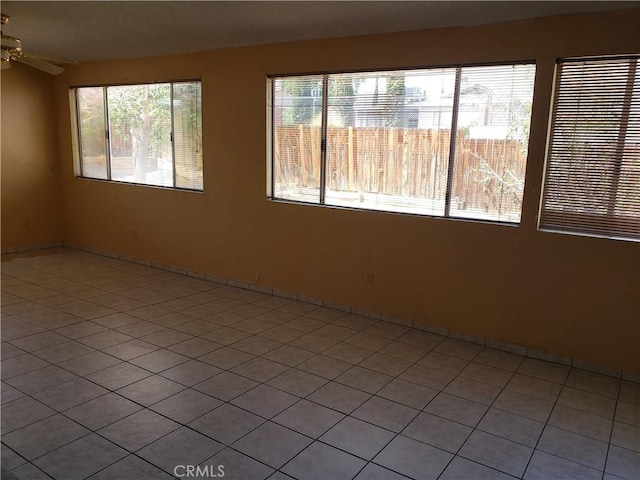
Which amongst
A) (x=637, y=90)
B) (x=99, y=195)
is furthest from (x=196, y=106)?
(x=637, y=90)

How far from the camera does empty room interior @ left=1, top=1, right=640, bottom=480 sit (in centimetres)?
246

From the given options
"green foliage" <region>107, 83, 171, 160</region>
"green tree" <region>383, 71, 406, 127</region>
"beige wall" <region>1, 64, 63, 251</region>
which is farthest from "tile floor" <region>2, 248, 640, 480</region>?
"beige wall" <region>1, 64, 63, 251</region>

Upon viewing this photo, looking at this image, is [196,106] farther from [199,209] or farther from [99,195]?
[99,195]


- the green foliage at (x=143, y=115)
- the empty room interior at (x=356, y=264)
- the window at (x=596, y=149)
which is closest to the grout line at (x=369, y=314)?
the empty room interior at (x=356, y=264)

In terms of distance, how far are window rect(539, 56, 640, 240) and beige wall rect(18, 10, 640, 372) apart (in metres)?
0.09

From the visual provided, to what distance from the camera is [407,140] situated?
3.84 m

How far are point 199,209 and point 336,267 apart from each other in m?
1.77

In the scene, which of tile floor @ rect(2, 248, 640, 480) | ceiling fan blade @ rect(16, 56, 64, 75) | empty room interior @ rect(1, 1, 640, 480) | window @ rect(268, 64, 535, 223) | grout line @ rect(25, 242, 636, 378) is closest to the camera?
tile floor @ rect(2, 248, 640, 480)

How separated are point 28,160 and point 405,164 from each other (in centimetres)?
502

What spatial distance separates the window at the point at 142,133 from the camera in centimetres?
514

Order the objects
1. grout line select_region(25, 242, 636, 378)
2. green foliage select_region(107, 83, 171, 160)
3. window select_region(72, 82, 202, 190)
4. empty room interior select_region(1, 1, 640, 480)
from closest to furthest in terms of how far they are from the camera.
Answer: empty room interior select_region(1, 1, 640, 480), grout line select_region(25, 242, 636, 378), window select_region(72, 82, 202, 190), green foliage select_region(107, 83, 171, 160)

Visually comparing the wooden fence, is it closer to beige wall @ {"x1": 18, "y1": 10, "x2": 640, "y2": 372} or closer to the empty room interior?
the empty room interior

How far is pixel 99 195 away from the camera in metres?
6.11

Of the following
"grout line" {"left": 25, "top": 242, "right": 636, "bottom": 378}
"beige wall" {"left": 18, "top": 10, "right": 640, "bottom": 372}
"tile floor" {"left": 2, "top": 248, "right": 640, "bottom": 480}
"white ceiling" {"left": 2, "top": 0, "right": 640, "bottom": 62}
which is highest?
"white ceiling" {"left": 2, "top": 0, "right": 640, "bottom": 62}
